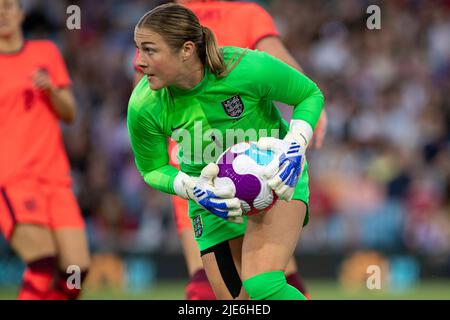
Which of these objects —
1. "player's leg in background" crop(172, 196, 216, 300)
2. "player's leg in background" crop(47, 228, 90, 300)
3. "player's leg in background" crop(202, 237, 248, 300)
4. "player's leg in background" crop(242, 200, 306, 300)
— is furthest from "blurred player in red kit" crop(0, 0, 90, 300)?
"player's leg in background" crop(242, 200, 306, 300)

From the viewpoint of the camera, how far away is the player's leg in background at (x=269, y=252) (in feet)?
15.5

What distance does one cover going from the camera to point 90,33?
13234mm

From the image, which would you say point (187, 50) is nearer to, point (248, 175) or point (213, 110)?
point (213, 110)

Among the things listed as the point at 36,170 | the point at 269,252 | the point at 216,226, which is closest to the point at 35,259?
the point at 36,170

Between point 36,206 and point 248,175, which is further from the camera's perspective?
point 36,206

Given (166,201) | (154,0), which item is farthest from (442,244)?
(154,0)

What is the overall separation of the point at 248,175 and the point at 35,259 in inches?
95.3

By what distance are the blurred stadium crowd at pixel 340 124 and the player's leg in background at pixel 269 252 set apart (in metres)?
6.25

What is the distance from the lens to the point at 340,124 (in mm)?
12359

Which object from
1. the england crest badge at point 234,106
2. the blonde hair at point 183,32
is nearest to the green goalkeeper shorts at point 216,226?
the england crest badge at point 234,106

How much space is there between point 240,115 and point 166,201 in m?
6.72

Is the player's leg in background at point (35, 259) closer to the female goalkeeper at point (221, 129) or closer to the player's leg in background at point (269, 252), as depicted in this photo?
the female goalkeeper at point (221, 129)

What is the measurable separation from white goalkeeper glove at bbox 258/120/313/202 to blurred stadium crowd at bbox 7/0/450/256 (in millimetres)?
6436

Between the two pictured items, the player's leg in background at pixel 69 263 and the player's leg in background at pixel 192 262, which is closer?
the player's leg in background at pixel 192 262
